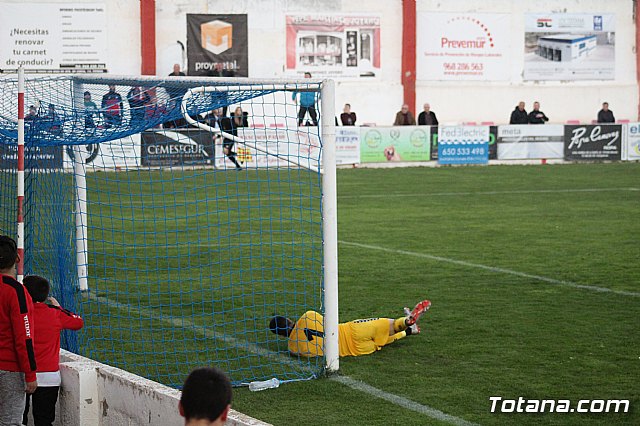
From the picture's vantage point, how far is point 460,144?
2992cm

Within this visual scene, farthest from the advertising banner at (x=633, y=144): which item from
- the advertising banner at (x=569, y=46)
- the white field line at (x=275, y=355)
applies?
the white field line at (x=275, y=355)

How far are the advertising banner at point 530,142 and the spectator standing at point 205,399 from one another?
90.3 feet

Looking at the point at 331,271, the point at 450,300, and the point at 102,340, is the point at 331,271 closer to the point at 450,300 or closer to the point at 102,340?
the point at 102,340

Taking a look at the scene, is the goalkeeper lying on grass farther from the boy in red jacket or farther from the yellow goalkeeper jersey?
the boy in red jacket

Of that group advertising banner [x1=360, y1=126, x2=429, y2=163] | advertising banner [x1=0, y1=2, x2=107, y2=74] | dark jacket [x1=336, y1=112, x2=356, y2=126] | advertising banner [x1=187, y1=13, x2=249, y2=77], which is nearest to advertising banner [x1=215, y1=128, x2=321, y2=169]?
advertising banner [x1=360, y1=126, x2=429, y2=163]

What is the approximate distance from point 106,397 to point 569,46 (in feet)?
112

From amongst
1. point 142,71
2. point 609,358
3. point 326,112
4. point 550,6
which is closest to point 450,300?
point 609,358

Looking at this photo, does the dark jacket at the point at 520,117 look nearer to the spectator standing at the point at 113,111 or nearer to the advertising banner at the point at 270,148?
the advertising banner at the point at 270,148

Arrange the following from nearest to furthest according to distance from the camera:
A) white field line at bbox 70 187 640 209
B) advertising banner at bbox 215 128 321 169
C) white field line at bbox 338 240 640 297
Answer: white field line at bbox 338 240 640 297 < advertising banner at bbox 215 128 321 169 < white field line at bbox 70 187 640 209

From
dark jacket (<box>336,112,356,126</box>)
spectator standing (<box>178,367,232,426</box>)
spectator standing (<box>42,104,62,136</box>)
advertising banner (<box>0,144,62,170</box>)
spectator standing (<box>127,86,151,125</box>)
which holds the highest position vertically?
dark jacket (<box>336,112,356,126</box>)

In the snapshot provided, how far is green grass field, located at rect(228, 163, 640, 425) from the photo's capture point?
6941 millimetres

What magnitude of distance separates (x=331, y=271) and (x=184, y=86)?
5.79 feet

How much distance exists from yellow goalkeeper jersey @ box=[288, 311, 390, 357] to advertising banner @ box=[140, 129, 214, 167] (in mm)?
14272

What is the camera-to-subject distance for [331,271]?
25.3 feet
